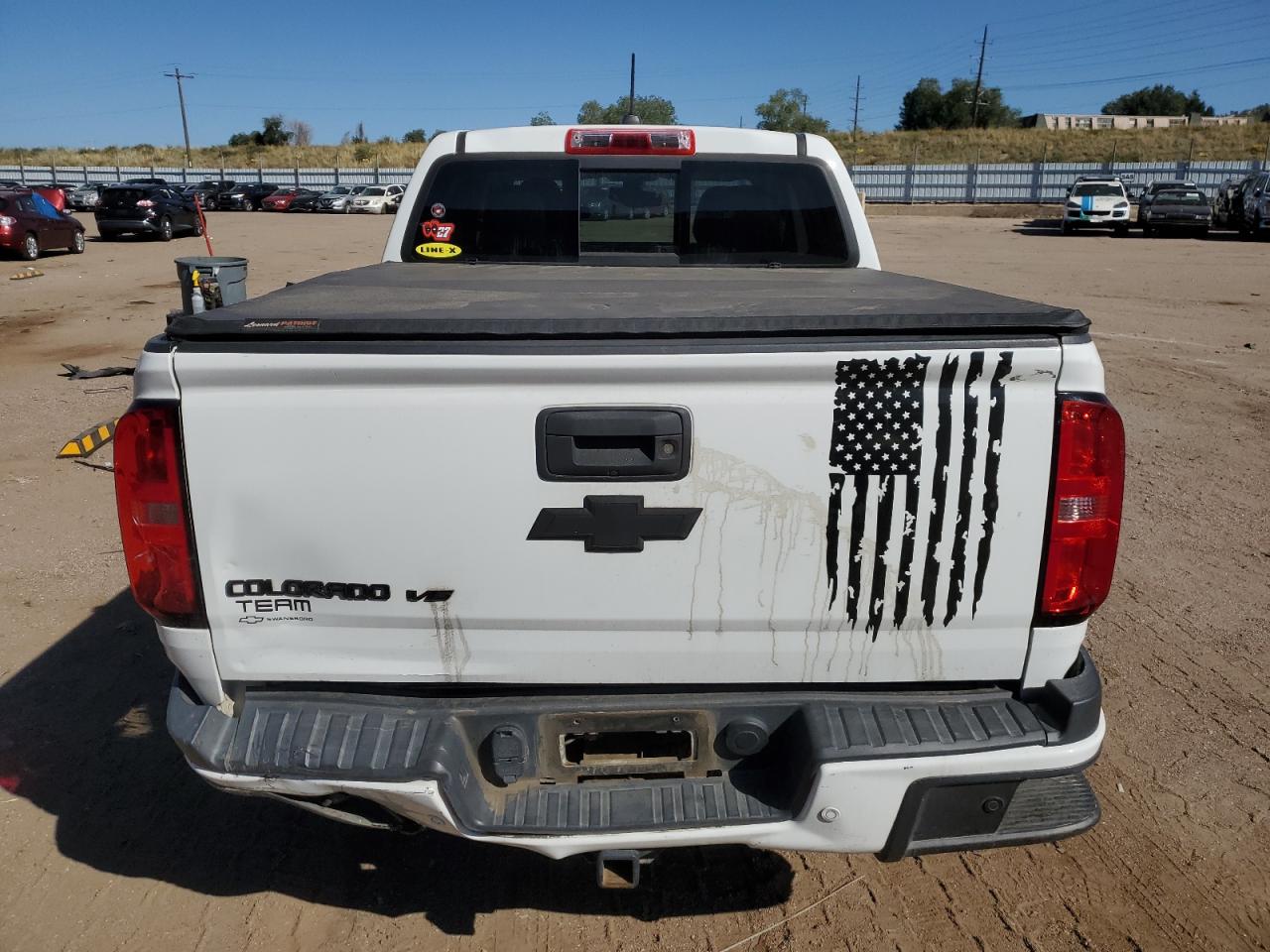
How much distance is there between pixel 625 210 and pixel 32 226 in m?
22.1

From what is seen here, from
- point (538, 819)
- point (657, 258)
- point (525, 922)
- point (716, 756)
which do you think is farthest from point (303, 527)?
point (657, 258)

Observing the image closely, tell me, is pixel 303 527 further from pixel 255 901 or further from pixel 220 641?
pixel 255 901

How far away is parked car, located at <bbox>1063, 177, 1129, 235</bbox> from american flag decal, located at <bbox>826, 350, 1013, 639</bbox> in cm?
3338

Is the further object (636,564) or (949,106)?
(949,106)

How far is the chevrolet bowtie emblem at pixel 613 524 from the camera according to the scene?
6.84 ft

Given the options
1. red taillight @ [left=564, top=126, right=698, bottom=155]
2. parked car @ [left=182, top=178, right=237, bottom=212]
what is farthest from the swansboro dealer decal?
parked car @ [left=182, top=178, right=237, bottom=212]

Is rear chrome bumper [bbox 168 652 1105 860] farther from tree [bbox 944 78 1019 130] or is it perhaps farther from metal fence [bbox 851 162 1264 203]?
tree [bbox 944 78 1019 130]

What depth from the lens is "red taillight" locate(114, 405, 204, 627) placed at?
81.8 inches

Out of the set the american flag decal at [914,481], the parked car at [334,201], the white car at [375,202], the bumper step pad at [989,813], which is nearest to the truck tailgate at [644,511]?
the american flag decal at [914,481]

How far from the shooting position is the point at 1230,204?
29.8m

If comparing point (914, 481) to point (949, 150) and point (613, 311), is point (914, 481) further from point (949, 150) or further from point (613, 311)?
point (949, 150)

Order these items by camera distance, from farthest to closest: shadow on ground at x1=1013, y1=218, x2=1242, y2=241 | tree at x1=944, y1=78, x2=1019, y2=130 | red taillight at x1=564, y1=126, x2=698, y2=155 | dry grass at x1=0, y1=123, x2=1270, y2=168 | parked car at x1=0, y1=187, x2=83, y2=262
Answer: tree at x1=944, y1=78, x2=1019, y2=130 → dry grass at x1=0, y1=123, x2=1270, y2=168 → shadow on ground at x1=1013, y1=218, x2=1242, y2=241 → parked car at x1=0, y1=187, x2=83, y2=262 → red taillight at x1=564, y1=126, x2=698, y2=155

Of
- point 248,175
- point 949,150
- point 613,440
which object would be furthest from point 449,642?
point 949,150

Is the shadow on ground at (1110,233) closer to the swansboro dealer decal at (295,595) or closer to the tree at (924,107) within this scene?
the swansboro dealer decal at (295,595)
